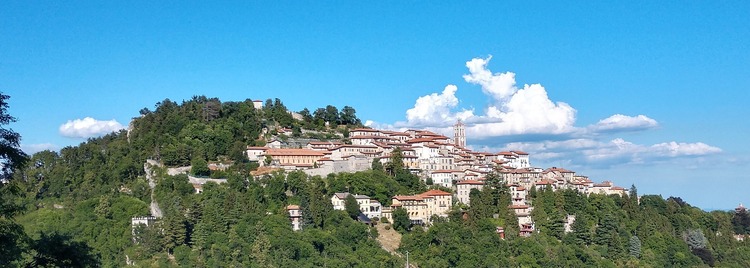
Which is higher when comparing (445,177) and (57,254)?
(445,177)

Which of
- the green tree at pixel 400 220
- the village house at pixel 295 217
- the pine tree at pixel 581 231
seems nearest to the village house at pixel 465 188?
the pine tree at pixel 581 231

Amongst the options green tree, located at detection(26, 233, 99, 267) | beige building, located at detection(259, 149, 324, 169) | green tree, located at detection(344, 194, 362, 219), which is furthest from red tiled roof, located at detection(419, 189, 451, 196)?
green tree, located at detection(26, 233, 99, 267)

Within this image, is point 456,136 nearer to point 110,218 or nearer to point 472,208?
point 472,208

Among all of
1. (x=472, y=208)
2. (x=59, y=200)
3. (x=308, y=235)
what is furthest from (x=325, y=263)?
(x=59, y=200)

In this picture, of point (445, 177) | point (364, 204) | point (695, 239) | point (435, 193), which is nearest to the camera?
point (364, 204)

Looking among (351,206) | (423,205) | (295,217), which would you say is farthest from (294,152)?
(423,205)

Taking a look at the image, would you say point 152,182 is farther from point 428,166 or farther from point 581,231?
point 581,231
